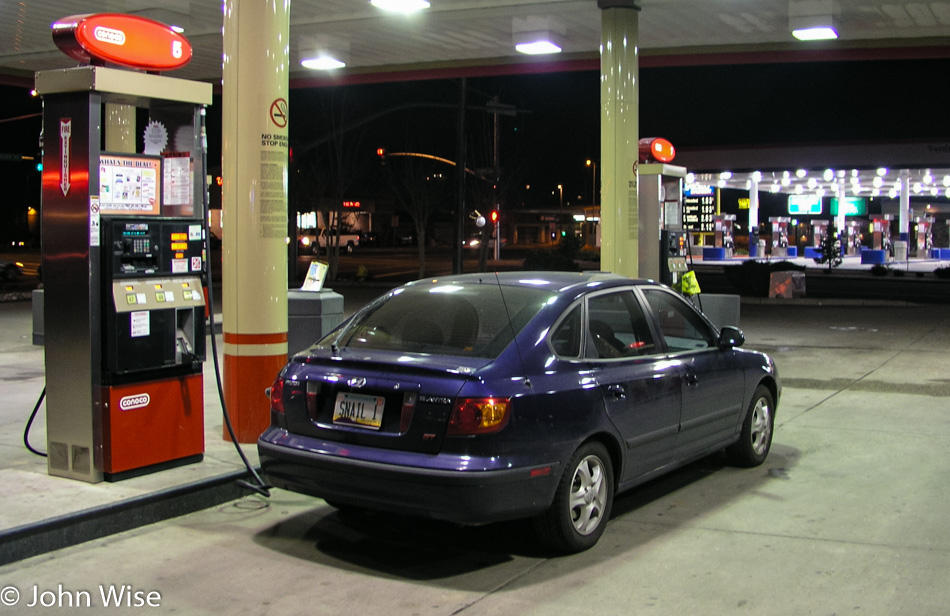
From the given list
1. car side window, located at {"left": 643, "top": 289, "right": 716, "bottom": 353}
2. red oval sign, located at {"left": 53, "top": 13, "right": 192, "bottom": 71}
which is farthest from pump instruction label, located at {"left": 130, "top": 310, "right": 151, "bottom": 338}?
car side window, located at {"left": 643, "top": 289, "right": 716, "bottom": 353}

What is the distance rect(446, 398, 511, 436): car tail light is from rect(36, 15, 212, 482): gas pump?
9.03 ft

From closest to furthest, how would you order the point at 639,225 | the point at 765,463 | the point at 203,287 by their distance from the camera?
the point at 203,287, the point at 765,463, the point at 639,225

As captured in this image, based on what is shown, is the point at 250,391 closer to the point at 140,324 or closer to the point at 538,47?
the point at 140,324

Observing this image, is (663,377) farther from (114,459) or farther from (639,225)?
(639,225)

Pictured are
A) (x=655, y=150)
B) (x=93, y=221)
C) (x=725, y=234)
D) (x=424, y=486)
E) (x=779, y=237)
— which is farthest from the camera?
(x=779, y=237)

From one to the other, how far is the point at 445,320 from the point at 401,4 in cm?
838

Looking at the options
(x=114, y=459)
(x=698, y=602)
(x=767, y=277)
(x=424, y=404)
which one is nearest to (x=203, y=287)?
(x=114, y=459)

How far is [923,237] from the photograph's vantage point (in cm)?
6316

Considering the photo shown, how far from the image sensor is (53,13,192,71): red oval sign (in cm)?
622

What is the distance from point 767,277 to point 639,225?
1212 centimetres

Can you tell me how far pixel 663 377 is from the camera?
20.0 ft

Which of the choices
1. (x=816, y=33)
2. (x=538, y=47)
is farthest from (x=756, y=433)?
(x=538, y=47)

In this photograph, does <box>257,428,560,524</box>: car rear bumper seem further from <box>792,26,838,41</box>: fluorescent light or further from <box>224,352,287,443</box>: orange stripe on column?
<box>792,26,838,41</box>: fluorescent light

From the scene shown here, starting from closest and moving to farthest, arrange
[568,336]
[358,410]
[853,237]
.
Result: [358,410] < [568,336] < [853,237]
